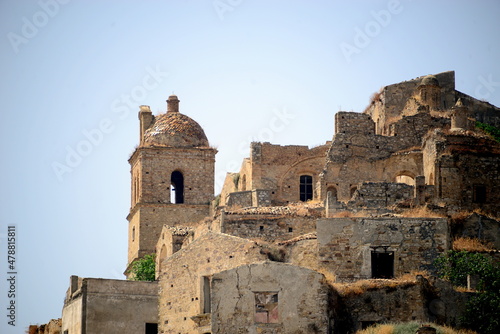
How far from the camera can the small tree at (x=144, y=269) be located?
186 feet

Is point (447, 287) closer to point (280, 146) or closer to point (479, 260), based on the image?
point (479, 260)

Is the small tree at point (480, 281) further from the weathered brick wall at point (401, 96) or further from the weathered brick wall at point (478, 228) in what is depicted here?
the weathered brick wall at point (401, 96)

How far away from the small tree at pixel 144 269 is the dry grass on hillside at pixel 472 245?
57.3ft

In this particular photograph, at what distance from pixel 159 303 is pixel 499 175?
14.9m

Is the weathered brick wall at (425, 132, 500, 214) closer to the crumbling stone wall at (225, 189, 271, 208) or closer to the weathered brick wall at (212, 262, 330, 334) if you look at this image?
the crumbling stone wall at (225, 189, 271, 208)

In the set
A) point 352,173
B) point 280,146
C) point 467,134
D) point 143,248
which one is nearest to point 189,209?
point 143,248

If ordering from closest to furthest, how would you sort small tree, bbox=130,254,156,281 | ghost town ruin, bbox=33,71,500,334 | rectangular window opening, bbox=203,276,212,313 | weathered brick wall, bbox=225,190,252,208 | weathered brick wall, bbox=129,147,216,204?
ghost town ruin, bbox=33,71,500,334
rectangular window opening, bbox=203,276,212,313
weathered brick wall, bbox=225,190,252,208
small tree, bbox=130,254,156,281
weathered brick wall, bbox=129,147,216,204

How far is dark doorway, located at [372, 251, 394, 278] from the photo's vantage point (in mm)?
40594

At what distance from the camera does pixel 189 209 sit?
207 feet

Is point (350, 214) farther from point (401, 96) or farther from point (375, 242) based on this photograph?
point (401, 96)

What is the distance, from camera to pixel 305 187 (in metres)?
56.6

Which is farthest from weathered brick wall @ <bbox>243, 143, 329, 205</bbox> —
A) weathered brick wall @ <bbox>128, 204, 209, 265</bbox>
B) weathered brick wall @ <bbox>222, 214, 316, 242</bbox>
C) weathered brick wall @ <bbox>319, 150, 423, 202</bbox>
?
weathered brick wall @ <bbox>222, 214, 316, 242</bbox>

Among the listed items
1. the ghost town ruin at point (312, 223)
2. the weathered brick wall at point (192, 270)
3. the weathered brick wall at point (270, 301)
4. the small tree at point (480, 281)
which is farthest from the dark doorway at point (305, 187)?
the weathered brick wall at point (270, 301)

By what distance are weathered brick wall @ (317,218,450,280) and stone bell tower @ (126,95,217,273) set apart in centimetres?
2224
